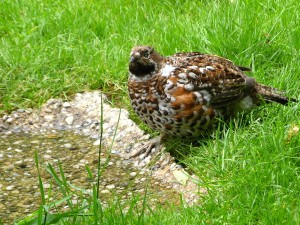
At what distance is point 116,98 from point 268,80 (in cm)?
143

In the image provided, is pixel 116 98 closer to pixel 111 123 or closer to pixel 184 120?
pixel 111 123

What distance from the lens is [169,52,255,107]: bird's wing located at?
5.37 m

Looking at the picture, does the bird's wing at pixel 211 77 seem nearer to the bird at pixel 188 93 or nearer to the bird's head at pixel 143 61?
the bird at pixel 188 93

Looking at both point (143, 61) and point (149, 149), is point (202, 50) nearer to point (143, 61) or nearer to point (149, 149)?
point (143, 61)

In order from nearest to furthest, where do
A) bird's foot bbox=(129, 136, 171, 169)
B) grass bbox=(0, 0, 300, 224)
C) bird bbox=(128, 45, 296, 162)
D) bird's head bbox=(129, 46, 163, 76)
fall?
grass bbox=(0, 0, 300, 224) → bird bbox=(128, 45, 296, 162) → bird's head bbox=(129, 46, 163, 76) → bird's foot bbox=(129, 136, 171, 169)

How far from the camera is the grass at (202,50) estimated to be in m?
4.43

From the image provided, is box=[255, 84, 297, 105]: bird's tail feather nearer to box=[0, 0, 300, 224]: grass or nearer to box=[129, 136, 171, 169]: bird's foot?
Answer: box=[0, 0, 300, 224]: grass

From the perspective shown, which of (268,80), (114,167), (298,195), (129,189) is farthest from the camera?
(268,80)

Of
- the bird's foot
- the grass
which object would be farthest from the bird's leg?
the grass

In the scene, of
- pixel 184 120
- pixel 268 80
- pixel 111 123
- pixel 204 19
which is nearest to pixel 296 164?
pixel 184 120

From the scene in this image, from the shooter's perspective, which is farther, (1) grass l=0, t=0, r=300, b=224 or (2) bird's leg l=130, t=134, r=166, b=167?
(2) bird's leg l=130, t=134, r=166, b=167

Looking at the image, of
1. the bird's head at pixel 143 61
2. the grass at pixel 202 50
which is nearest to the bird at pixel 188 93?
the bird's head at pixel 143 61

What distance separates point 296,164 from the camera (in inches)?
187

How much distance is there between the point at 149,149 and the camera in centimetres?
561
